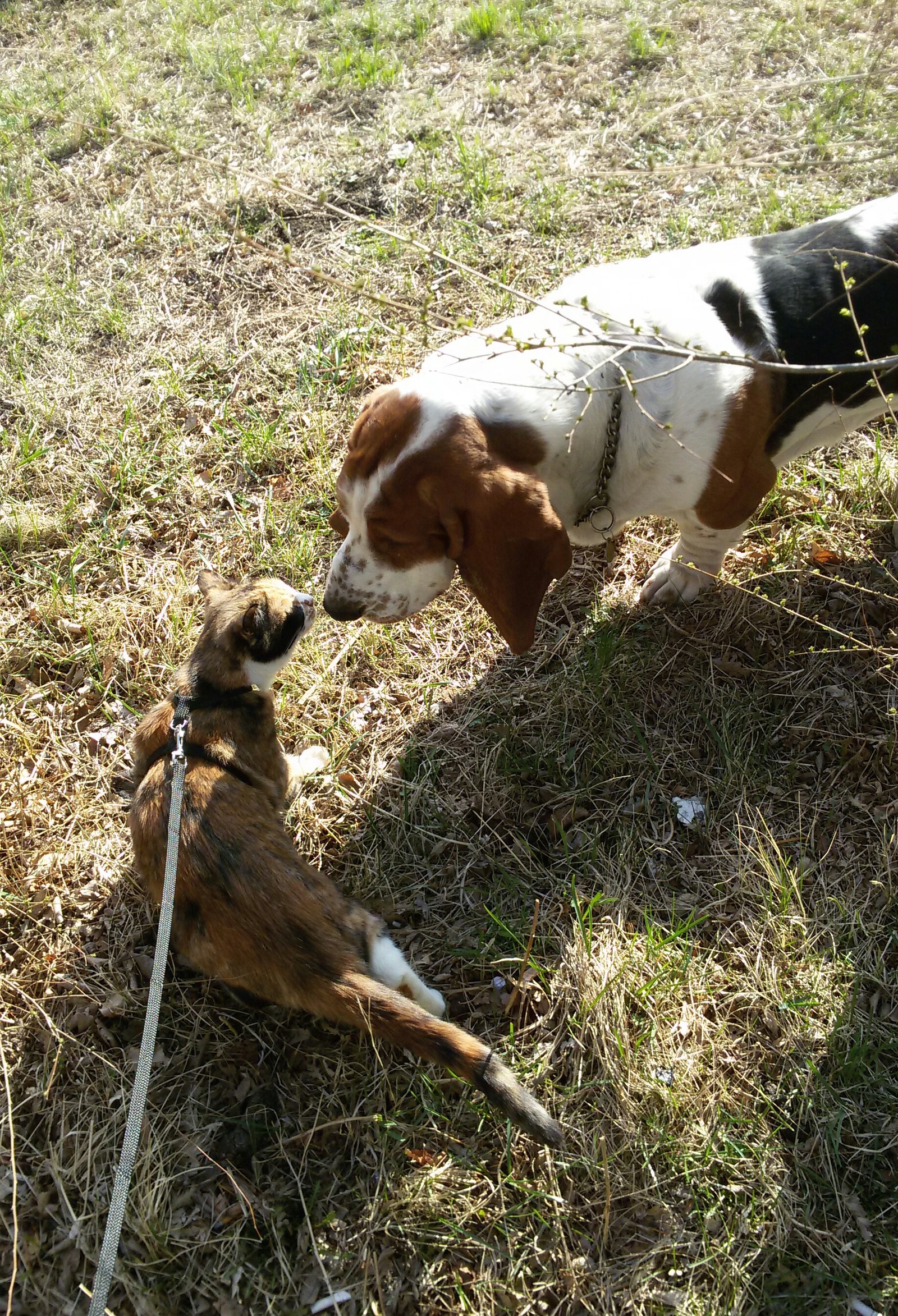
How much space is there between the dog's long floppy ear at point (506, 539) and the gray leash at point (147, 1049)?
3.51ft

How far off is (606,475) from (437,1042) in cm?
195

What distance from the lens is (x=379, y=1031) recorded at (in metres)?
2.41

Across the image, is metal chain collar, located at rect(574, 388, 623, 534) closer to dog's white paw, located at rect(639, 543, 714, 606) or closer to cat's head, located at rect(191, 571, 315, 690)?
dog's white paw, located at rect(639, 543, 714, 606)

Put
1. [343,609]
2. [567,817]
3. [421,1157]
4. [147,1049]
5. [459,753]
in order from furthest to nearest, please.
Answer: [459,753] → [567,817] → [343,609] → [421,1157] → [147,1049]

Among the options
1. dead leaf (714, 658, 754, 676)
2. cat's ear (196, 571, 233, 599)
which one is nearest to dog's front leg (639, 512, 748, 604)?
dead leaf (714, 658, 754, 676)

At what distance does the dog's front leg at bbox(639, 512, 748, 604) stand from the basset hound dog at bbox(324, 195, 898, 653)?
0.03 meters

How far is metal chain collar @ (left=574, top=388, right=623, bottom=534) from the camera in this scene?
2.99 m

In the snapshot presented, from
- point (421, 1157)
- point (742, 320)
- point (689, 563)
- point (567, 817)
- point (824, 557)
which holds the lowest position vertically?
point (421, 1157)

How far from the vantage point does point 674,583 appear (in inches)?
145

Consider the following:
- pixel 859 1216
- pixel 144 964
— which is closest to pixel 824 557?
pixel 859 1216

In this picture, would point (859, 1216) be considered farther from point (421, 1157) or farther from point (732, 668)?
point (732, 668)

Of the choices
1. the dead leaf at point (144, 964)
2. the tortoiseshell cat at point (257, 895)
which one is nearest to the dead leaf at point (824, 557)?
the tortoiseshell cat at point (257, 895)

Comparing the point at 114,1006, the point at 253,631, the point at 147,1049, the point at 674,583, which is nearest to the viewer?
the point at 147,1049

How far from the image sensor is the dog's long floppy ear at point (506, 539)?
2.67 m
